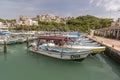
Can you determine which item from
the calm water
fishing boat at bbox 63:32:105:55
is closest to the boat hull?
the calm water

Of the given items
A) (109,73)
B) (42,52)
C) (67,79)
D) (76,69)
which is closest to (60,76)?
(67,79)

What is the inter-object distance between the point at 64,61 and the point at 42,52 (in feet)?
20.7

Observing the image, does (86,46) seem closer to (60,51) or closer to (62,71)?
(60,51)

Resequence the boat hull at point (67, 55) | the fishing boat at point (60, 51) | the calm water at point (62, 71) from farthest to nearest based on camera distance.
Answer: the fishing boat at point (60, 51) < the boat hull at point (67, 55) < the calm water at point (62, 71)

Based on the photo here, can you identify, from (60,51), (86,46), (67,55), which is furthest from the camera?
(86,46)

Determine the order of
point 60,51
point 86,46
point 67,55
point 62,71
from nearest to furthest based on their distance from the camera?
point 62,71
point 67,55
point 60,51
point 86,46

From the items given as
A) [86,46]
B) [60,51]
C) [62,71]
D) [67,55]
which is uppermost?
[86,46]

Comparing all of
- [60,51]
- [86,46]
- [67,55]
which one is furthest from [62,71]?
[86,46]

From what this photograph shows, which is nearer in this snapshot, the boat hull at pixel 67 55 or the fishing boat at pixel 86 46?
the boat hull at pixel 67 55

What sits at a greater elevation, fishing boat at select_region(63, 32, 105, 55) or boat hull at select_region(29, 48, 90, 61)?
fishing boat at select_region(63, 32, 105, 55)

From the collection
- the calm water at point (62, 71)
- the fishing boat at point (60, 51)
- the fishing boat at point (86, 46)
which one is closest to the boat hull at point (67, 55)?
the fishing boat at point (60, 51)

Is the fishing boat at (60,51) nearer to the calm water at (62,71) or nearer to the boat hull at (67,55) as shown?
the boat hull at (67,55)

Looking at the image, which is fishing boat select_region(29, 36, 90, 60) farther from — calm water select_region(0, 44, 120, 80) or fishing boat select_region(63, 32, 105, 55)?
fishing boat select_region(63, 32, 105, 55)

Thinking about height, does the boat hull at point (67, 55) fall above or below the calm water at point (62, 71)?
above
